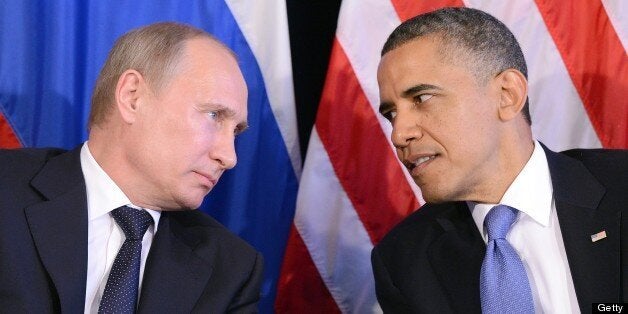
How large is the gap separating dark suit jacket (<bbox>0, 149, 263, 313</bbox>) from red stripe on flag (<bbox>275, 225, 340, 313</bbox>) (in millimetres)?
478

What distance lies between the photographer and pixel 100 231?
2.01 meters

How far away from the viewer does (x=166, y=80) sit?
205 centimetres

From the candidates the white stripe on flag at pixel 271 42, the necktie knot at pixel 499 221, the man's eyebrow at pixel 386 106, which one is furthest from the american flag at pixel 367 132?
the necktie knot at pixel 499 221

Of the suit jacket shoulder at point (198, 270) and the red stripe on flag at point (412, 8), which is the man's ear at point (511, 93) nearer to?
the red stripe on flag at point (412, 8)

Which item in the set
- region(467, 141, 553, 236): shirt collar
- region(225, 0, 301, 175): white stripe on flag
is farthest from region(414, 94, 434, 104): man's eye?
region(225, 0, 301, 175): white stripe on flag

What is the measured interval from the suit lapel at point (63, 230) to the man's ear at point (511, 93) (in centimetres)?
105

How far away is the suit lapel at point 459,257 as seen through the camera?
2.10m

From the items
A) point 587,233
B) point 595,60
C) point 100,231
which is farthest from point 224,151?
point 595,60

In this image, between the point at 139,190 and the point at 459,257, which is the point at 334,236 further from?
the point at 139,190

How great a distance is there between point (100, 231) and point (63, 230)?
100mm

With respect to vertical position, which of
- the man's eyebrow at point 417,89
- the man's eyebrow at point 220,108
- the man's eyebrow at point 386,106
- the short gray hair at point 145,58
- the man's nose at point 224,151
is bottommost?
the man's nose at point 224,151

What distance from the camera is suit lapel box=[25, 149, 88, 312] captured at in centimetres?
188

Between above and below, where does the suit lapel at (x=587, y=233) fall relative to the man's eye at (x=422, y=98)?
below

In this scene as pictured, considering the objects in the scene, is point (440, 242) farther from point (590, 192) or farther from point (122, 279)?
point (122, 279)
